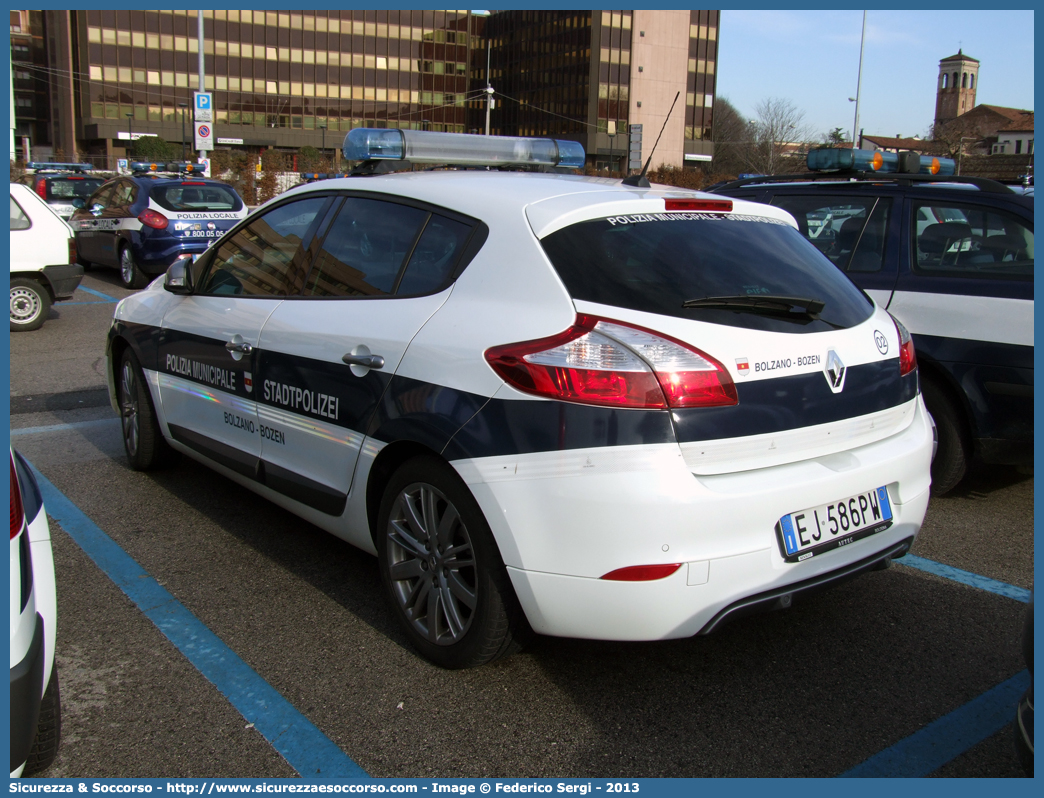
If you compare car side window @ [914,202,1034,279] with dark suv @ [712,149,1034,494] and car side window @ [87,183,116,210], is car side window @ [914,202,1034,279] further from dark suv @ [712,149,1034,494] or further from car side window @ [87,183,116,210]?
car side window @ [87,183,116,210]

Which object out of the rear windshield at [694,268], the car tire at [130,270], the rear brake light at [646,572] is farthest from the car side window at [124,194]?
the rear brake light at [646,572]

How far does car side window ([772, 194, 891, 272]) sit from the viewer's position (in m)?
5.29

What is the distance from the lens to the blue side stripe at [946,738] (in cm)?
265

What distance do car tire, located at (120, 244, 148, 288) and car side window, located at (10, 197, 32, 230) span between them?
11.0 feet

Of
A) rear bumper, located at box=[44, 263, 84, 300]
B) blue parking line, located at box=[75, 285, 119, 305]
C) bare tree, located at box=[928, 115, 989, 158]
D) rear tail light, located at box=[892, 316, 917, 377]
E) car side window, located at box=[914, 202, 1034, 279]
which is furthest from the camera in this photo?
bare tree, located at box=[928, 115, 989, 158]

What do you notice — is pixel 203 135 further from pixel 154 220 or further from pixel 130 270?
pixel 154 220

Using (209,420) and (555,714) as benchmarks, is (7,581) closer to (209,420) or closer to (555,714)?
(555,714)

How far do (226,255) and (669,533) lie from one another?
2.88m

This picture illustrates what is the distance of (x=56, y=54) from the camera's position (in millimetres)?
100625

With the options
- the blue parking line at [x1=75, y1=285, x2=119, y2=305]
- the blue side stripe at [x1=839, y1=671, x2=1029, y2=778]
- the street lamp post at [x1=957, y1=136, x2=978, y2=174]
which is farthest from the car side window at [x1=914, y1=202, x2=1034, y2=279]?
the street lamp post at [x1=957, y1=136, x2=978, y2=174]

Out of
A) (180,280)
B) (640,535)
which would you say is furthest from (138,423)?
(640,535)

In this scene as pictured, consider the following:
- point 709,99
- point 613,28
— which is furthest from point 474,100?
point 709,99

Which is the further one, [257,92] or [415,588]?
[257,92]

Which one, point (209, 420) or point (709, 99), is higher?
point (709, 99)
